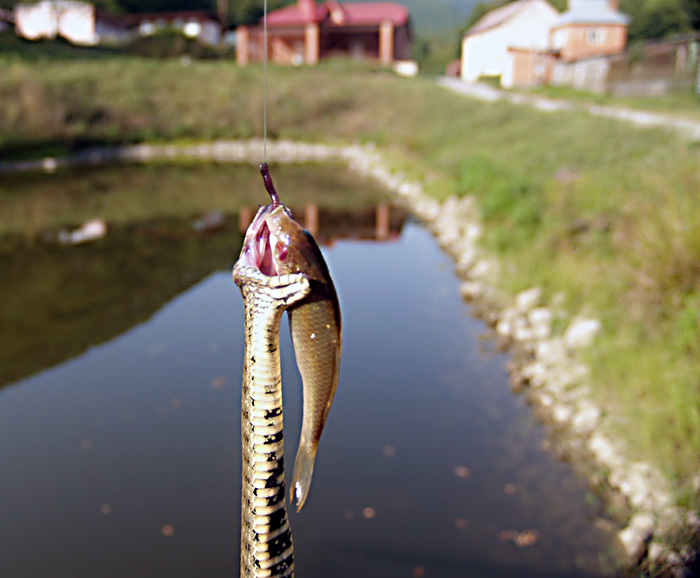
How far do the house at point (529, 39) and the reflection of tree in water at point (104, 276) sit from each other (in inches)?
262

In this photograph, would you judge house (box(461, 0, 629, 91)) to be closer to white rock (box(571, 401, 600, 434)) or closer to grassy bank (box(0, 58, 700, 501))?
grassy bank (box(0, 58, 700, 501))

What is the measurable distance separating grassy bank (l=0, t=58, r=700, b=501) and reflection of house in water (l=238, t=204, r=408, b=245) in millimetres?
1475

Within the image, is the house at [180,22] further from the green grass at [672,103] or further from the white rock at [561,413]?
the white rock at [561,413]

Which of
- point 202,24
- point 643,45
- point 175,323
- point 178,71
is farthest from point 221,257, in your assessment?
point 202,24

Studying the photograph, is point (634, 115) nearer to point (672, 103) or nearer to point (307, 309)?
point (672, 103)

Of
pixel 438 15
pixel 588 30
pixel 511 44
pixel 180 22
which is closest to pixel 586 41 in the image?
pixel 588 30

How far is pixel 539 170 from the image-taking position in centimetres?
1271

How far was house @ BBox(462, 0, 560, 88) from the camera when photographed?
10.9ft

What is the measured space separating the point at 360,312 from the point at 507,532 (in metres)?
5.03

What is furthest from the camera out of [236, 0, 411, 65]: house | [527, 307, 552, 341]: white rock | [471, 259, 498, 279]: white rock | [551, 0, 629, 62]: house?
[471, 259, 498, 279]: white rock

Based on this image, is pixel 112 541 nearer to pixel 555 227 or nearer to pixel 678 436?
pixel 678 436

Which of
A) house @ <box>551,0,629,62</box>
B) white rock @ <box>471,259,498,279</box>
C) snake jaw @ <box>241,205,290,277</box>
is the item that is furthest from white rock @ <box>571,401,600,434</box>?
snake jaw @ <box>241,205,290,277</box>

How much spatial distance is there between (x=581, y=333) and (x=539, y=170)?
A: 6.03 metres

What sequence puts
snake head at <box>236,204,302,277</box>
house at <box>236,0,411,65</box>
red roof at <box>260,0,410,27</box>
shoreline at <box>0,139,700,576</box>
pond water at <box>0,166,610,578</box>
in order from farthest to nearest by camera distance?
1. house at <box>236,0,411,65</box>
2. red roof at <box>260,0,410,27</box>
3. pond water at <box>0,166,610,578</box>
4. shoreline at <box>0,139,700,576</box>
5. snake head at <box>236,204,302,277</box>
